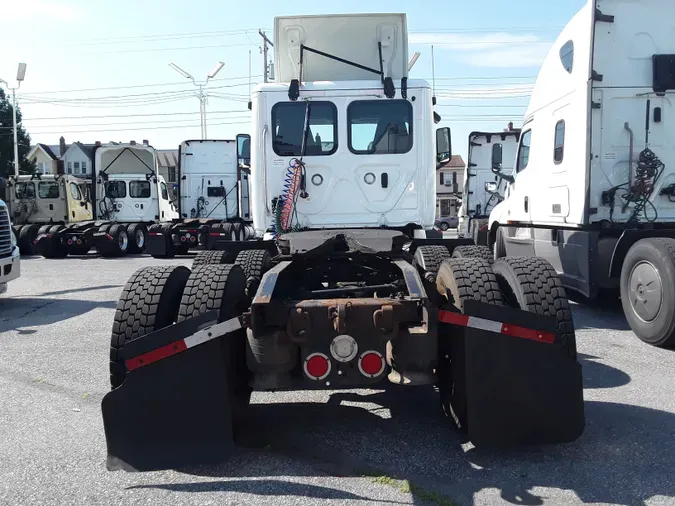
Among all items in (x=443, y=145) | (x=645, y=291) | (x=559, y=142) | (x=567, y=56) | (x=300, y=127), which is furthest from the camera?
(x=559, y=142)

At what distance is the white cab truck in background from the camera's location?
9969mm

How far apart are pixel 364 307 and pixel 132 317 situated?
138cm

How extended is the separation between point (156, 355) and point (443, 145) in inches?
206

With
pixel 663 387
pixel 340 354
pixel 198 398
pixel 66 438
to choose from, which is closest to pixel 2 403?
pixel 66 438

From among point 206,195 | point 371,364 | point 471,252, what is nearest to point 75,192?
point 206,195

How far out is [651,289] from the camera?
641cm

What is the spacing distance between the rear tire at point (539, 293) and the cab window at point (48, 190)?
2098 cm

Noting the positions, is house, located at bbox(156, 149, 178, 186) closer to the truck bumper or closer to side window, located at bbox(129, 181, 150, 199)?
side window, located at bbox(129, 181, 150, 199)

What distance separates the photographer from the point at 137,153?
2156 cm

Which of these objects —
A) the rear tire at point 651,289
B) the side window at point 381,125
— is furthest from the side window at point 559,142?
the side window at point 381,125

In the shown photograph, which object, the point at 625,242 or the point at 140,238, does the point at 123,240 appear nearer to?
the point at 140,238

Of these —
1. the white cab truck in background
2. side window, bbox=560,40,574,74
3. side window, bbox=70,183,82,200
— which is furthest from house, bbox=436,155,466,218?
side window, bbox=560,40,574,74

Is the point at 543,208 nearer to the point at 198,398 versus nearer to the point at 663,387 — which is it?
the point at 663,387

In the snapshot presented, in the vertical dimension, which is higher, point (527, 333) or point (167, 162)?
point (167, 162)
